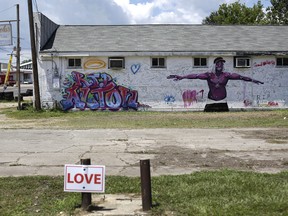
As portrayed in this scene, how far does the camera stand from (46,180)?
26.2 feet

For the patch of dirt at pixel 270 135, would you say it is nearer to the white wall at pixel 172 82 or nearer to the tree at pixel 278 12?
the white wall at pixel 172 82

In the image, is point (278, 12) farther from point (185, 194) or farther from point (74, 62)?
point (185, 194)

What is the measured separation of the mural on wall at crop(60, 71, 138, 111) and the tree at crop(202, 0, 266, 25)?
2789cm

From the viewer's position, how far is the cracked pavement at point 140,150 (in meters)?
9.45

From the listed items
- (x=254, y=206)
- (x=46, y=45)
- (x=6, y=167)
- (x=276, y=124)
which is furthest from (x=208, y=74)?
(x=254, y=206)

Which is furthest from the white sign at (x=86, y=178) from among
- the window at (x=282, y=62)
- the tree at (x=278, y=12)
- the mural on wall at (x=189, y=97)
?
the tree at (x=278, y=12)

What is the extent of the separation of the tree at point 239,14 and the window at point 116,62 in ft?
89.9

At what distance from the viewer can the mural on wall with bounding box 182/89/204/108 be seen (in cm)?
2578

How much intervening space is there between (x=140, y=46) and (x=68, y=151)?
15252 mm

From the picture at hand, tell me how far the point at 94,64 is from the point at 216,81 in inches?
281

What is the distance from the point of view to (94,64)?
25688 millimetres

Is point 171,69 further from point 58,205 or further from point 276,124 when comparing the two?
point 58,205

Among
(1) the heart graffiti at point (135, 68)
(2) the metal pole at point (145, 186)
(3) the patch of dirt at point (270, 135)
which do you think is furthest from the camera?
(1) the heart graffiti at point (135, 68)

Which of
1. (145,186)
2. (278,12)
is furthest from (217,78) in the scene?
(278,12)
